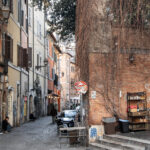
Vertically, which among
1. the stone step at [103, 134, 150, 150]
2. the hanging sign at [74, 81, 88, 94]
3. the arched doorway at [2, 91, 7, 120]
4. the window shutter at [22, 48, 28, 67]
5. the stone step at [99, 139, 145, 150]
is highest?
the window shutter at [22, 48, 28, 67]

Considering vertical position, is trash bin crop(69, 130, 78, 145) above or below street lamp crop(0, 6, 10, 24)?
below

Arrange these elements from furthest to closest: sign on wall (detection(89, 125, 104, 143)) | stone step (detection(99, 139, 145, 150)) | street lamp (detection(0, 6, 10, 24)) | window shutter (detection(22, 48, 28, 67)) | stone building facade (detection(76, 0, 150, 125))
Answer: window shutter (detection(22, 48, 28, 67))
street lamp (detection(0, 6, 10, 24))
stone building facade (detection(76, 0, 150, 125))
sign on wall (detection(89, 125, 104, 143))
stone step (detection(99, 139, 145, 150))

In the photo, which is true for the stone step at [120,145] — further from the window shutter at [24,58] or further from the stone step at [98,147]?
the window shutter at [24,58]

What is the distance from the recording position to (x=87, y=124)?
1397 cm

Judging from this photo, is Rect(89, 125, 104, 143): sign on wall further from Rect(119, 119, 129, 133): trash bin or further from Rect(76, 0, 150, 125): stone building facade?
Rect(119, 119, 129, 133): trash bin

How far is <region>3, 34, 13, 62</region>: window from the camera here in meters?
21.2

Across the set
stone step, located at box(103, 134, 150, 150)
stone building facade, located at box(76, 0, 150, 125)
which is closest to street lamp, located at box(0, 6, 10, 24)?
Result: stone building facade, located at box(76, 0, 150, 125)

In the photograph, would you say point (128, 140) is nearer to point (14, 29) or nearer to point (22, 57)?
point (14, 29)

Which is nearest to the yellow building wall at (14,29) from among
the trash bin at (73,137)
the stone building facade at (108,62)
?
the stone building facade at (108,62)

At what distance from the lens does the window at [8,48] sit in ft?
69.4

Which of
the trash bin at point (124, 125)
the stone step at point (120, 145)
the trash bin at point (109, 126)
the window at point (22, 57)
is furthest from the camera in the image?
the window at point (22, 57)

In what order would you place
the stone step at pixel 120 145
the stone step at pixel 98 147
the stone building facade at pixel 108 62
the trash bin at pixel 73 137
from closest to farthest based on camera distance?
the stone step at pixel 120 145
the stone step at pixel 98 147
the stone building facade at pixel 108 62
the trash bin at pixel 73 137

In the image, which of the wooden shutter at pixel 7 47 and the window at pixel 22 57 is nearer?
the wooden shutter at pixel 7 47

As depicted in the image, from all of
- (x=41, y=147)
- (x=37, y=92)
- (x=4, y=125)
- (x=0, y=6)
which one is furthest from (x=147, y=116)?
(x=37, y=92)
